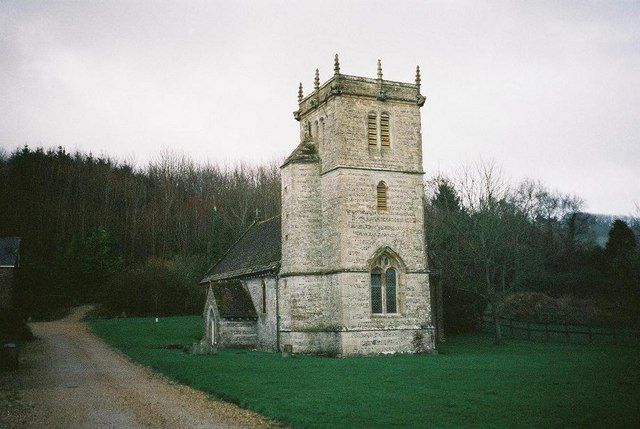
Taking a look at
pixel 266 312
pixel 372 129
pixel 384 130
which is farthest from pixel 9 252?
pixel 384 130

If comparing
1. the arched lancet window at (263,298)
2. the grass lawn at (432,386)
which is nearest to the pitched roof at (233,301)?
the arched lancet window at (263,298)

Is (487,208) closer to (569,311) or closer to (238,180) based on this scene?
(569,311)

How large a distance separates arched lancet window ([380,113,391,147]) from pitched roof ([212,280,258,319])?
1218cm

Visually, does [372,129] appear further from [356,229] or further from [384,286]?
[384,286]

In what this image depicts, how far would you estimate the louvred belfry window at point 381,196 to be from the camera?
2856cm

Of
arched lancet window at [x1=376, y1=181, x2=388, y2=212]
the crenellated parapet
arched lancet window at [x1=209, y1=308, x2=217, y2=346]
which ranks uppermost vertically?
the crenellated parapet

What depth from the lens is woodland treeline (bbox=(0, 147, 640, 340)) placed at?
3997 centimetres

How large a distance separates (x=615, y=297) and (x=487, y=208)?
31.4ft

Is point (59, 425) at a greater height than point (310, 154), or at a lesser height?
lesser

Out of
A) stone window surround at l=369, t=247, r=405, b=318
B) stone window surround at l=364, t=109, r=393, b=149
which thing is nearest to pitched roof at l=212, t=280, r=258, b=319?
stone window surround at l=369, t=247, r=405, b=318

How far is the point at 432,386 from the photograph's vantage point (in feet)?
53.2

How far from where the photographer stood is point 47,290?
52.1m

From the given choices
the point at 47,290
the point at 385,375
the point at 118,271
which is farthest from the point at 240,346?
the point at 118,271

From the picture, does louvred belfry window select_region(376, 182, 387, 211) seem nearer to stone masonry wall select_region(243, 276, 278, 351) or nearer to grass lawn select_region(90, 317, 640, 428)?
stone masonry wall select_region(243, 276, 278, 351)
